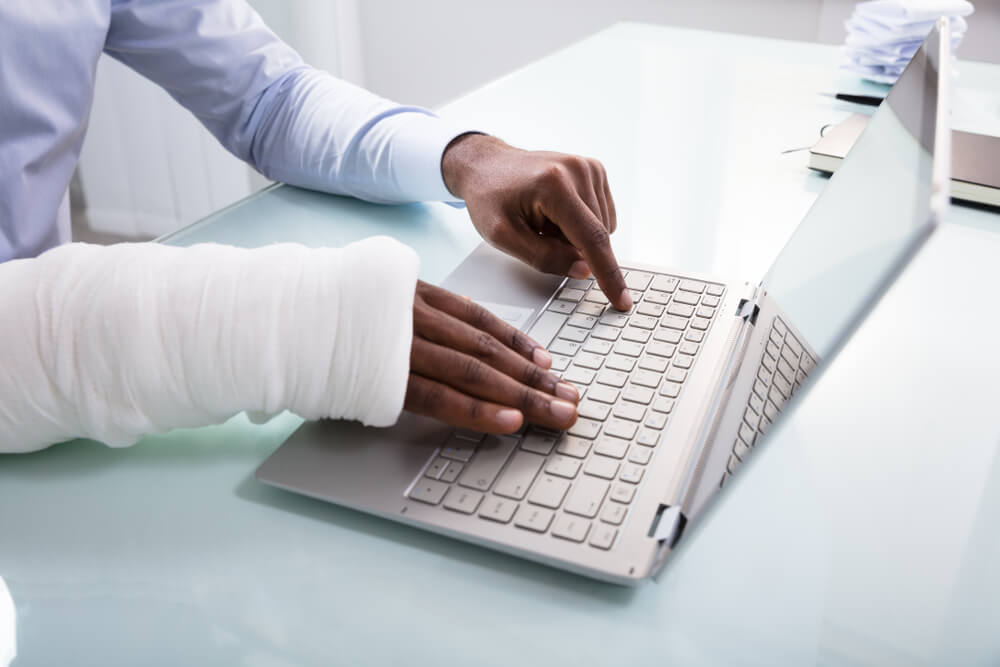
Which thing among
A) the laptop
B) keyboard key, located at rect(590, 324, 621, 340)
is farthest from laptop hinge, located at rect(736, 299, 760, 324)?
keyboard key, located at rect(590, 324, 621, 340)

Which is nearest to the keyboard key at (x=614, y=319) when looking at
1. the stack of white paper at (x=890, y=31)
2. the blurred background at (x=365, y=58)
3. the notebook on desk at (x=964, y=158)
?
the notebook on desk at (x=964, y=158)

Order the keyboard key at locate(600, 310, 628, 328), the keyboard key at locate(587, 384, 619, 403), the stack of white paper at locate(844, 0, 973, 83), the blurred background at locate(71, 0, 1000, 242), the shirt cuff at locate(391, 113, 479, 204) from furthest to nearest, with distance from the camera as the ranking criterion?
the blurred background at locate(71, 0, 1000, 242) < the stack of white paper at locate(844, 0, 973, 83) < the shirt cuff at locate(391, 113, 479, 204) < the keyboard key at locate(600, 310, 628, 328) < the keyboard key at locate(587, 384, 619, 403)

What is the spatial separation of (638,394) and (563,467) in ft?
0.34

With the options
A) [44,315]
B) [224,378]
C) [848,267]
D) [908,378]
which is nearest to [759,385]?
[848,267]

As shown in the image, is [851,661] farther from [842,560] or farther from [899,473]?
[899,473]

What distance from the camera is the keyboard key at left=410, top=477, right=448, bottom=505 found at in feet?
1.51

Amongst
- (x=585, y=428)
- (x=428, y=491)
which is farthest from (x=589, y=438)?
(x=428, y=491)

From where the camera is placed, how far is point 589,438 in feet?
1.69

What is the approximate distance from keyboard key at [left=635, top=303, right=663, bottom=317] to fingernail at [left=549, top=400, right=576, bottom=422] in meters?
0.19

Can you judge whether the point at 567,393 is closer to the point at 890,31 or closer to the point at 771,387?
the point at 771,387

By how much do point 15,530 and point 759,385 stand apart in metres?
0.44

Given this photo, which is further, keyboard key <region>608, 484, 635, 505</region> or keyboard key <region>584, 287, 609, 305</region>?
keyboard key <region>584, 287, 609, 305</region>

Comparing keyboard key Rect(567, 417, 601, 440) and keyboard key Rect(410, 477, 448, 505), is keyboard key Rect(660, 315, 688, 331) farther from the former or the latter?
keyboard key Rect(410, 477, 448, 505)

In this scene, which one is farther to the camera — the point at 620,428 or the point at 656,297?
the point at 656,297
